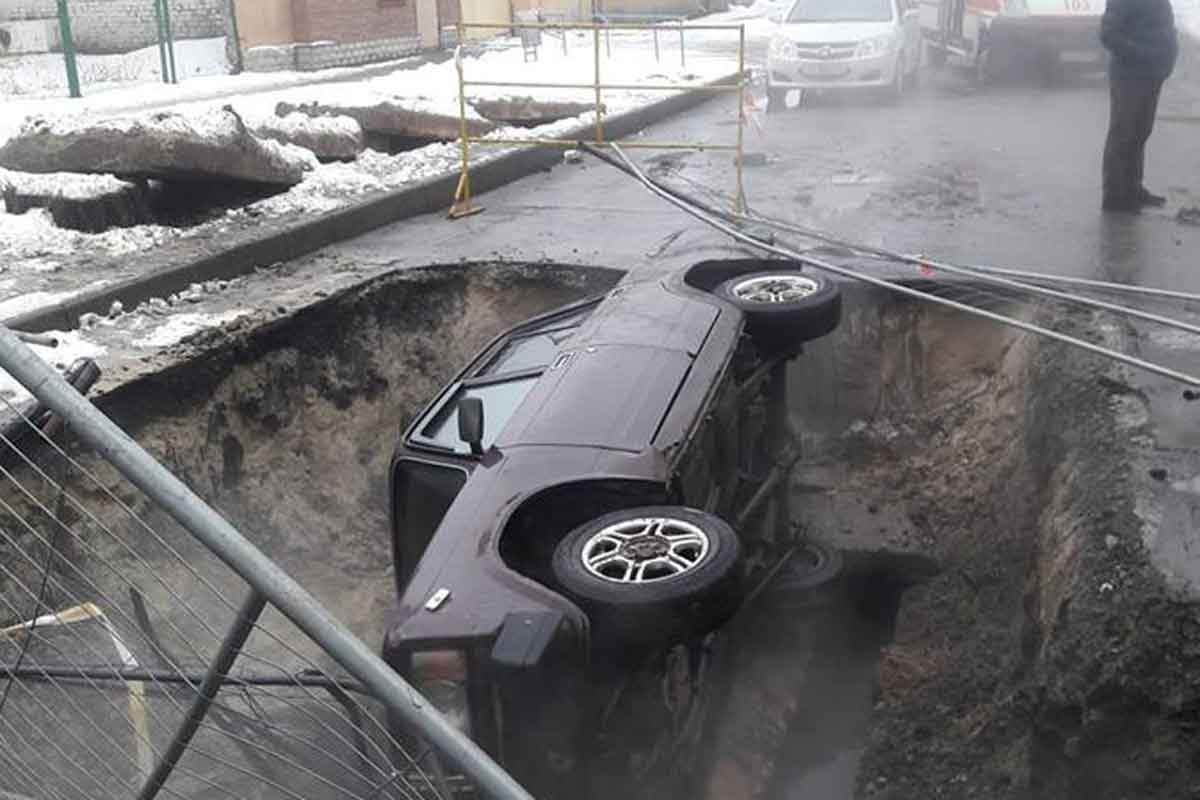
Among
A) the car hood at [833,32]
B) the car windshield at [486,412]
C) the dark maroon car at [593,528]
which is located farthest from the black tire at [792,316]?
the car hood at [833,32]

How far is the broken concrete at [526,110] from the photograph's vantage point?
17.4m

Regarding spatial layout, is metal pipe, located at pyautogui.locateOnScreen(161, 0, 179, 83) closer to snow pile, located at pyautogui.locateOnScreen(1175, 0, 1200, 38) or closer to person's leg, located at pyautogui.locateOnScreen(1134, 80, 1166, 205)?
person's leg, located at pyautogui.locateOnScreen(1134, 80, 1166, 205)

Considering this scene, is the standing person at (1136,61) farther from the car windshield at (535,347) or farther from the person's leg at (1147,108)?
the car windshield at (535,347)

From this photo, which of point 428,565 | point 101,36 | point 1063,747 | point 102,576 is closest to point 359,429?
point 102,576

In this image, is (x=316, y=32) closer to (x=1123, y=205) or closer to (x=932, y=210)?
(x=932, y=210)

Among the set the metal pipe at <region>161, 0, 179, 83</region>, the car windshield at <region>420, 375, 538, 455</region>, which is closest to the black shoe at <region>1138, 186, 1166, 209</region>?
the car windshield at <region>420, 375, 538, 455</region>

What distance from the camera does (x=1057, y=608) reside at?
484 cm

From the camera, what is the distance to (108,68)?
21.4 m

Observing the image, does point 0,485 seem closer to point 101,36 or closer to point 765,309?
point 765,309

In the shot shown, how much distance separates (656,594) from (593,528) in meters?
0.47

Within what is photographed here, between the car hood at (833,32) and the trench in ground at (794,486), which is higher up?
the car hood at (833,32)

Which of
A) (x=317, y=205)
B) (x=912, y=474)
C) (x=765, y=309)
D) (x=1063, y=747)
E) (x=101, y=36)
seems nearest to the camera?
(x=1063, y=747)

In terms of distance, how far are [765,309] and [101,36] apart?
21792 mm

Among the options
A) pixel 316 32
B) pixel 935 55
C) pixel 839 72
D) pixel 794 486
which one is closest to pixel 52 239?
pixel 794 486
